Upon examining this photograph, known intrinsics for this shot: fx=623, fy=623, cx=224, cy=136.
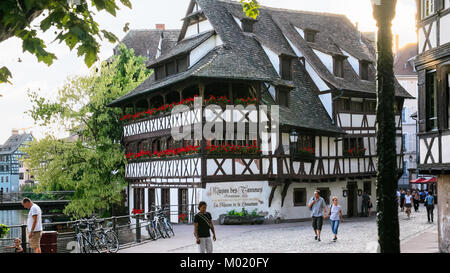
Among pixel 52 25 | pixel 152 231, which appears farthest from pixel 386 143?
pixel 152 231

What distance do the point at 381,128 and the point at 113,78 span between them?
33140 mm

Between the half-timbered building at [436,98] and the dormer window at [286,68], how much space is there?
14898 millimetres

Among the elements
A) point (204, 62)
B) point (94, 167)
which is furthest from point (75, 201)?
point (204, 62)

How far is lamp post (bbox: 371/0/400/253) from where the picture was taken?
27.8 feet

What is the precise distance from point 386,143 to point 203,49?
76.9 ft

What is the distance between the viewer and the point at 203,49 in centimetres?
3133

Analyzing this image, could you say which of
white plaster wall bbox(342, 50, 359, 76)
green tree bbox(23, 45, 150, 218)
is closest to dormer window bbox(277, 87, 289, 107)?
white plaster wall bbox(342, 50, 359, 76)

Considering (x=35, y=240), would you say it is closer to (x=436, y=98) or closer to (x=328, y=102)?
(x=436, y=98)

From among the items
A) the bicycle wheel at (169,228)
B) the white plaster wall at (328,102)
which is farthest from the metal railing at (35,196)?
the bicycle wheel at (169,228)

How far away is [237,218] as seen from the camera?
27.5 m

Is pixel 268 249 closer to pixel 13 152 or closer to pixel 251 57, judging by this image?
pixel 251 57

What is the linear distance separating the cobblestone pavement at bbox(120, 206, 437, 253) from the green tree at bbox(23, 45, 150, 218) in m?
12.7

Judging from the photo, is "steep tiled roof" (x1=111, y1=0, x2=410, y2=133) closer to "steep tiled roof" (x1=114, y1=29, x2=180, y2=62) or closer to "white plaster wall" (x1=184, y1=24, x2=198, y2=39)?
"white plaster wall" (x1=184, y1=24, x2=198, y2=39)
